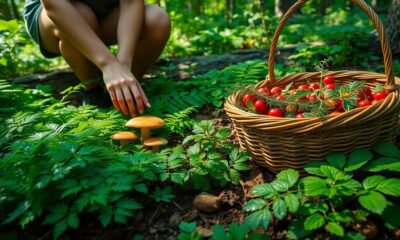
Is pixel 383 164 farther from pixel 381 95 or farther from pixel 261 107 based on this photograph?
pixel 261 107

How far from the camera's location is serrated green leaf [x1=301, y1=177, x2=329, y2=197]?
1.57 meters

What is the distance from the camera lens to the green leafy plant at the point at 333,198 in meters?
1.51

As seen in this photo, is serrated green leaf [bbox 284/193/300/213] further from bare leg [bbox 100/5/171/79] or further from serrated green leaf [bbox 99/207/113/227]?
bare leg [bbox 100/5/171/79]

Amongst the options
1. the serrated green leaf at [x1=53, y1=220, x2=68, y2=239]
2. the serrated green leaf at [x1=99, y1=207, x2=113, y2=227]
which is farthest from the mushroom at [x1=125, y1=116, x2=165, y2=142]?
the serrated green leaf at [x1=53, y1=220, x2=68, y2=239]

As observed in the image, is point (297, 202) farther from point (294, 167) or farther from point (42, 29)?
point (42, 29)

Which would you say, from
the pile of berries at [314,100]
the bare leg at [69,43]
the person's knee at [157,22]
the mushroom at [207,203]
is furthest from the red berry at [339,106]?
the bare leg at [69,43]

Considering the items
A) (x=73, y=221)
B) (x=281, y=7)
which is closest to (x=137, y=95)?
(x=73, y=221)

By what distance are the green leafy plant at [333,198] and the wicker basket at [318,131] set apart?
8 cm

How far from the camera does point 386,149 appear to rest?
1807 millimetres

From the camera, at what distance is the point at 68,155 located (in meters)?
1.72

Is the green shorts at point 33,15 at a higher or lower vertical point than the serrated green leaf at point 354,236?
higher

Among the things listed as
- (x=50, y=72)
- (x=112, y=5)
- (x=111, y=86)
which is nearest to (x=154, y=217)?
(x=111, y=86)

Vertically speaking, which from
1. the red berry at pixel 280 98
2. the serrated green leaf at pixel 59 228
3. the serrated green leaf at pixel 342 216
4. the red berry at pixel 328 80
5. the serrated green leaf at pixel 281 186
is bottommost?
the serrated green leaf at pixel 342 216

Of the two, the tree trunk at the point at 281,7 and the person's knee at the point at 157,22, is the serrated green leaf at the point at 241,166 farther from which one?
the tree trunk at the point at 281,7
